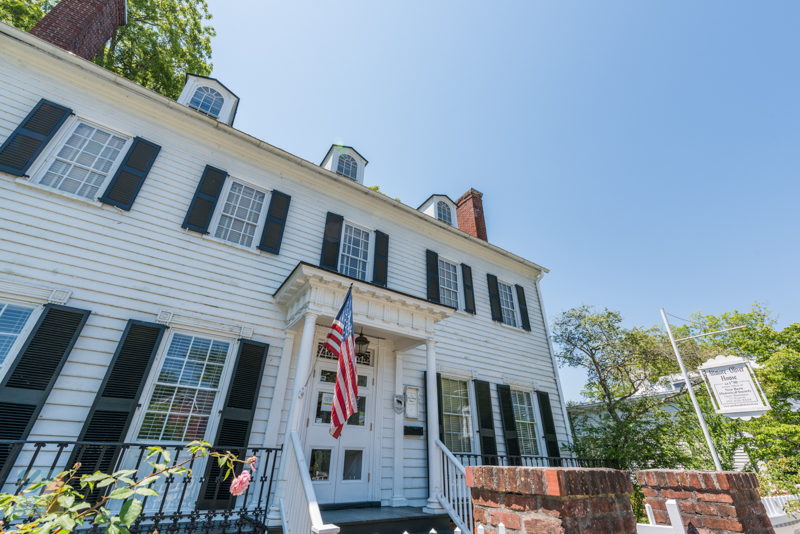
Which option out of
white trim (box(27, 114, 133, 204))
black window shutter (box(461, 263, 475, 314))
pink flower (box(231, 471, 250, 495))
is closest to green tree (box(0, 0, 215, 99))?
white trim (box(27, 114, 133, 204))

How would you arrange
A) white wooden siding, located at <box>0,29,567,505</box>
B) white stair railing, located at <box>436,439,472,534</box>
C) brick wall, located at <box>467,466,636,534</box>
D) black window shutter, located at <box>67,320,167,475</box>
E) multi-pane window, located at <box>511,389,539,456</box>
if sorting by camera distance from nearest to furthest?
brick wall, located at <box>467,466,636,534</box> → black window shutter, located at <box>67,320,167,475</box> → white wooden siding, located at <box>0,29,567,505</box> → white stair railing, located at <box>436,439,472,534</box> → multi-pane window, located at <box>511,389,539,456</box>

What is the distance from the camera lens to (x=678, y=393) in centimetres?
1255

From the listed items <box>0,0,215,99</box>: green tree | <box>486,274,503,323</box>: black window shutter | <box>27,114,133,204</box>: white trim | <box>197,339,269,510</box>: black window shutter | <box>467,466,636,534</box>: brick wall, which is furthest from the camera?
<box>0,0,215,99</box>: green tree

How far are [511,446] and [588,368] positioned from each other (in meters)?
7.20

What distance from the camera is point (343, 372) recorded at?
15.3ft

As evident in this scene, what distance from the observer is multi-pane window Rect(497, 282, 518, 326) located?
9.99m

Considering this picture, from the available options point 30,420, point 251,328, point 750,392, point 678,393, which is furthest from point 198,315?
point 678,393

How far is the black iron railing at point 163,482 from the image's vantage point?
12.8 ft

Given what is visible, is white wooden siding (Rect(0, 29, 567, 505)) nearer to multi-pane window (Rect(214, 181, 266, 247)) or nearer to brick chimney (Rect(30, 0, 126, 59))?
multi-pane window (Rect(214, 181, 266, 247))

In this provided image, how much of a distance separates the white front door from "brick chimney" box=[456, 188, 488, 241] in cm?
672

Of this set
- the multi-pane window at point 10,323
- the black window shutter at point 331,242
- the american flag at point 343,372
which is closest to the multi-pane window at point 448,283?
the black window shutter at point 331,242

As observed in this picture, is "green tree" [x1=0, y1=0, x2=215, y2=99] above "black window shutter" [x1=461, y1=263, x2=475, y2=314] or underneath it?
above

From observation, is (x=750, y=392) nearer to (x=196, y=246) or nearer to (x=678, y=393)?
(x=678, y=393)

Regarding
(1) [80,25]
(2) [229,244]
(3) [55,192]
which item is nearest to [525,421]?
(2) [229,244]
